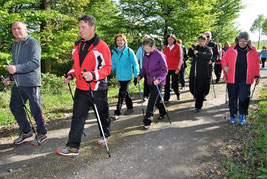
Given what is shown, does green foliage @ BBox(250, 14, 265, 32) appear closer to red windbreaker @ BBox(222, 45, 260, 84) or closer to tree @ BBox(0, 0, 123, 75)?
tree @ BBox(0, 0, 123, 75)

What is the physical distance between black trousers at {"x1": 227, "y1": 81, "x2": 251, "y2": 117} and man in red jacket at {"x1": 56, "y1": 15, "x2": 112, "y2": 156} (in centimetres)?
339

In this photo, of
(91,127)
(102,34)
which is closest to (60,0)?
(102,34)

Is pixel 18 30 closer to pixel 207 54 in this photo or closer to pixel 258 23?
pixel 207 54

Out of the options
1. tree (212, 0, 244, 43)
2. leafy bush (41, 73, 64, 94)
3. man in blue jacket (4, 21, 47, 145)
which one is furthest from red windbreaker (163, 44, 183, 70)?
tree (212, 0, 244, 43)

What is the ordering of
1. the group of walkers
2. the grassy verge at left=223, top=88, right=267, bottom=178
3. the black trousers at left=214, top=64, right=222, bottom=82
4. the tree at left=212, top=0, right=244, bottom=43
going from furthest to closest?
the tree at left=212, top=0, right=244, bottom=43 → the black trousers at left=214, top=64, right=222, bottom=82 → the group of walkers → the grassy verge at left=223, top=88, right=267, bottom=178

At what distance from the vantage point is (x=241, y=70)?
15.8ft

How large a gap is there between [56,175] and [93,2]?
662 inches

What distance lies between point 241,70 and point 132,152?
3372mm

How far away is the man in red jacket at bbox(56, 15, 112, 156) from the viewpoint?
3.31 m

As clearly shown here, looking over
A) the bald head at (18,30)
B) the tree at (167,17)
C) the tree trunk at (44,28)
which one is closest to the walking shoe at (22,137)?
the bald head at (18,30)

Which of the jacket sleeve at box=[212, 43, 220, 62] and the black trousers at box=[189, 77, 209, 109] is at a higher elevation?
the jacket sleeve at box=[212, 43, 220, 62]

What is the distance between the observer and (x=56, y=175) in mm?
3049

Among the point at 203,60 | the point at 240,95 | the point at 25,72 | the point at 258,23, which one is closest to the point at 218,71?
the point at 203,60

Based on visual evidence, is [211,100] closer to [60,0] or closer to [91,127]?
[91,127]
